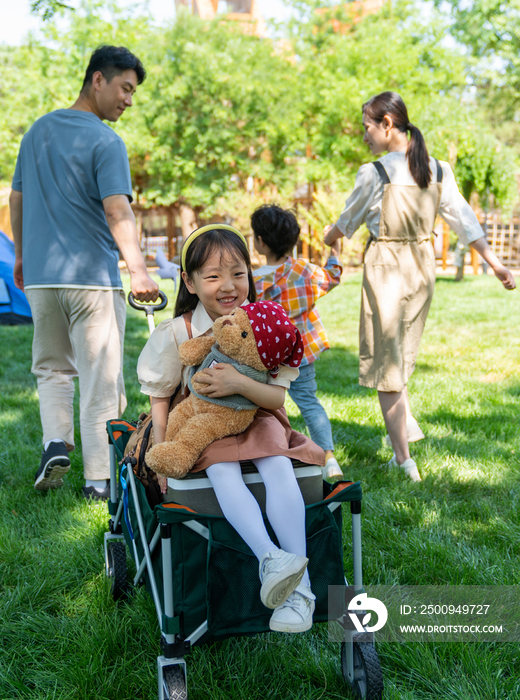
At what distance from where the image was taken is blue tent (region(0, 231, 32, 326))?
825 cm

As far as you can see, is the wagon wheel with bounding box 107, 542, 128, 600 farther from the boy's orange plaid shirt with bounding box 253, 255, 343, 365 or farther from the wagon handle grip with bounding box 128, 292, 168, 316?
the boy's orange plaid shirt with bounding box 253, 255, 343, 365

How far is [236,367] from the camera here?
204 cm

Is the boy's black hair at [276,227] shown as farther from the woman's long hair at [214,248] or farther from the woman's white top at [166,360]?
the woman's white top at [166,360]

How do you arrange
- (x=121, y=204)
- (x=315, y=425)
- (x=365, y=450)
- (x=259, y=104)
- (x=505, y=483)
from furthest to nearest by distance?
(x=259, y=104), (x=365, y=450), (x=315, y=425), (x=505, y=483), (x=121, y=204)

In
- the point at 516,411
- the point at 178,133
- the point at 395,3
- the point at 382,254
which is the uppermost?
the point at 395,3

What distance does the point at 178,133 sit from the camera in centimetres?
2478

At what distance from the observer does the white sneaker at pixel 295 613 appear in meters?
1.71

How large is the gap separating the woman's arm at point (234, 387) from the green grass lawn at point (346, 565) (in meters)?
0.88

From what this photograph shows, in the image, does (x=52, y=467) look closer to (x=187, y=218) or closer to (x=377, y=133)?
(x=377, y=133)

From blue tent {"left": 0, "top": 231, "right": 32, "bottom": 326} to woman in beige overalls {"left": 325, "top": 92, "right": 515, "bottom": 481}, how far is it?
5.73 metres

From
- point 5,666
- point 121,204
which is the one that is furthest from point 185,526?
point 121,204

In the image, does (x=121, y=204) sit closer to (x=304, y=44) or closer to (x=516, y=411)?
(x=516, y=411)

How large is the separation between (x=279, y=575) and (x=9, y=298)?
7.58m

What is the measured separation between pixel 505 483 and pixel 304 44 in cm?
2570
